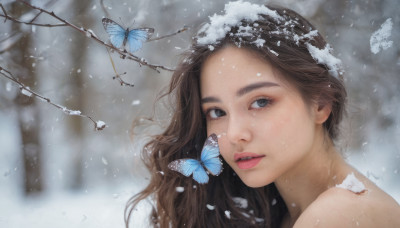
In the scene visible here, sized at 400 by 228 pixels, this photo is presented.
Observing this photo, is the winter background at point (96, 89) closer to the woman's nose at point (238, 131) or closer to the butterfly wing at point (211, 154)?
the butterfly wing at point (211, 154)

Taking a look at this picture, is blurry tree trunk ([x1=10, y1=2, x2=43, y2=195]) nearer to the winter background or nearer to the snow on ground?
the winter background

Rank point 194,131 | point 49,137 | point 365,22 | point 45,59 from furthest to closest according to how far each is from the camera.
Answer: point 49,137 < point 45,59 < point 365,22 < point 194,131

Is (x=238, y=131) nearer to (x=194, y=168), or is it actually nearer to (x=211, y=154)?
(x=211, y=154)

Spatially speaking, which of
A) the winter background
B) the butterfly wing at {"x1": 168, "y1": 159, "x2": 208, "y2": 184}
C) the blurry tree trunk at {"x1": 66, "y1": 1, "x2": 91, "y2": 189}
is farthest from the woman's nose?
the blurry tree trunk at {"x1": 66, "y1": 1, "x2": 91, "y2": 189}

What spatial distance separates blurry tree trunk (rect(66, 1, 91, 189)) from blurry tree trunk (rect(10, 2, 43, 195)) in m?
0.60

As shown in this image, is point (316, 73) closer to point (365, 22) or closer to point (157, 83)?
point (365, 22)

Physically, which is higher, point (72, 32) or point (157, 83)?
point (72, 32)

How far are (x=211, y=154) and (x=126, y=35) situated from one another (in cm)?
67

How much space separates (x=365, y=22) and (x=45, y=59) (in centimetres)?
447

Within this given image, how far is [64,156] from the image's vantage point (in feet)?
22.7

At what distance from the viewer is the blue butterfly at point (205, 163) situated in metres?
1.86

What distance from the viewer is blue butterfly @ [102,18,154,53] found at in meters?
1.51

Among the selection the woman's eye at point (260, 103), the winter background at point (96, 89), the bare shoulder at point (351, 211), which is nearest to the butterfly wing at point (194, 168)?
the woman's eye at point (260, 103)

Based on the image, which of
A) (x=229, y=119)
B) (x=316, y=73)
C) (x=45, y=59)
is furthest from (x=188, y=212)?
(x=45, y=59)
